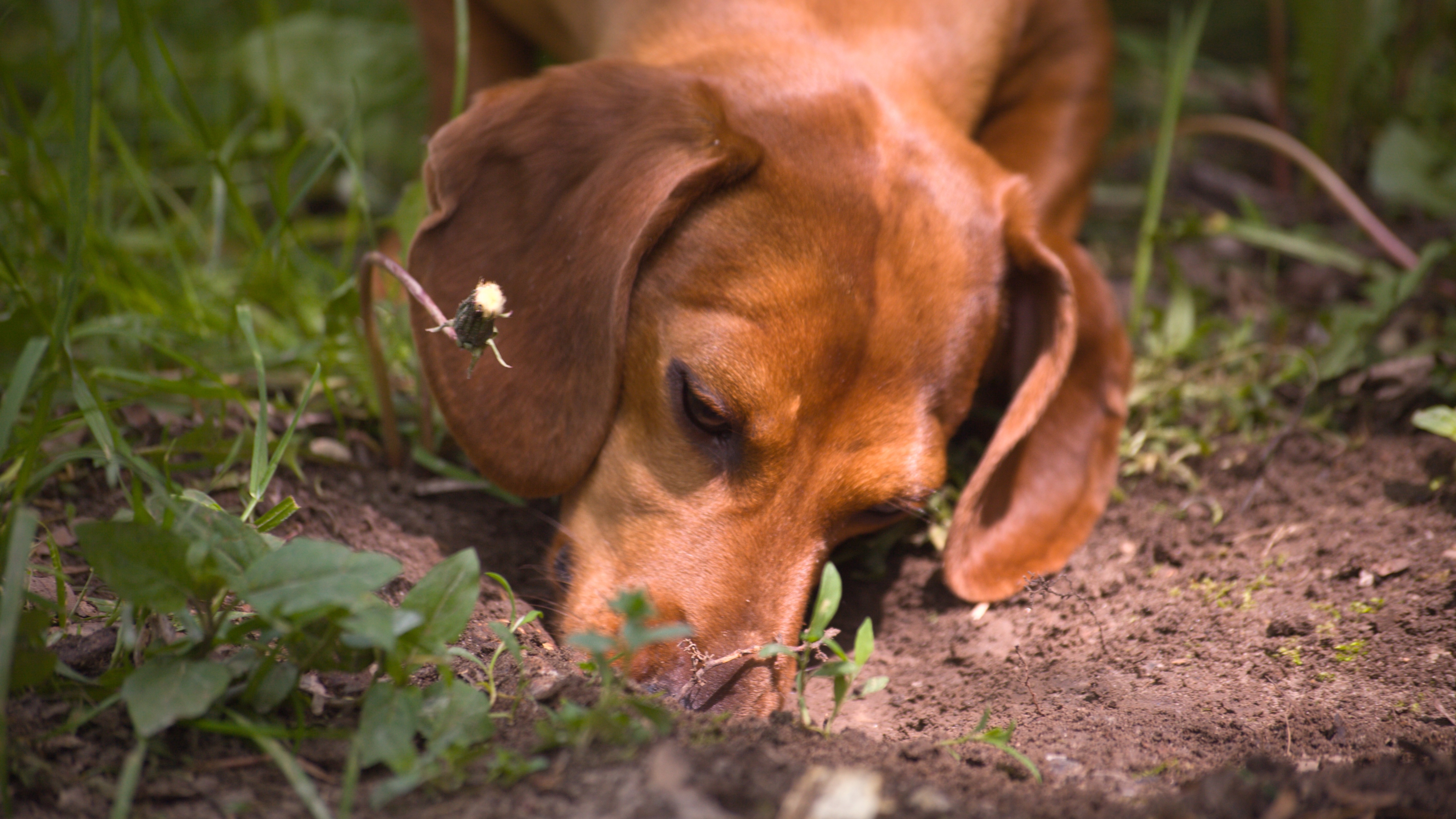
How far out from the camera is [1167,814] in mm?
1227

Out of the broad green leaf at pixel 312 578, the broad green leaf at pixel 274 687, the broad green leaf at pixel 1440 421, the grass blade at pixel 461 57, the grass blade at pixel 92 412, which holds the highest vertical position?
the grass blade at pixel 461 57

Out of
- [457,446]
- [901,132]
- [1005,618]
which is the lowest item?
A: [1005,618]

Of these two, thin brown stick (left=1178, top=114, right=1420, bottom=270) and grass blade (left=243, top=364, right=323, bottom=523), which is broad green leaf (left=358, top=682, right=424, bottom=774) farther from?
thin brown stick (left=1178, top=114, right=1420, bottom=270)

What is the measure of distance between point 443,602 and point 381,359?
0.91 m

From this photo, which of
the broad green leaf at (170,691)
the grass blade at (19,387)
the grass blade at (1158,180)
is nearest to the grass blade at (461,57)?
the grass blade at (19,387)

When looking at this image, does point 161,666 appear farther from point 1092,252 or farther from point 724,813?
point 1092,252

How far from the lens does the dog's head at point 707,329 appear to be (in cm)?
191

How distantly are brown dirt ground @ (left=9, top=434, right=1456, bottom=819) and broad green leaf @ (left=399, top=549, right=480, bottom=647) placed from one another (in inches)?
6.4

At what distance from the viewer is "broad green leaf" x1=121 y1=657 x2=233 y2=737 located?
129 centimetres

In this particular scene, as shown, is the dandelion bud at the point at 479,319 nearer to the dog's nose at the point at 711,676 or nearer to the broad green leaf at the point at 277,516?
the broad green leaf at the point at 277,516

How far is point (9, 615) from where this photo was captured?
1.21 m

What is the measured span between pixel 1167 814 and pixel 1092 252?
2.53 m

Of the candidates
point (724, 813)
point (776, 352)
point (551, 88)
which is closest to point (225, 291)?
point (551, 88)

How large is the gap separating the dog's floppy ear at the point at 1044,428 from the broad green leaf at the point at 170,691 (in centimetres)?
134
